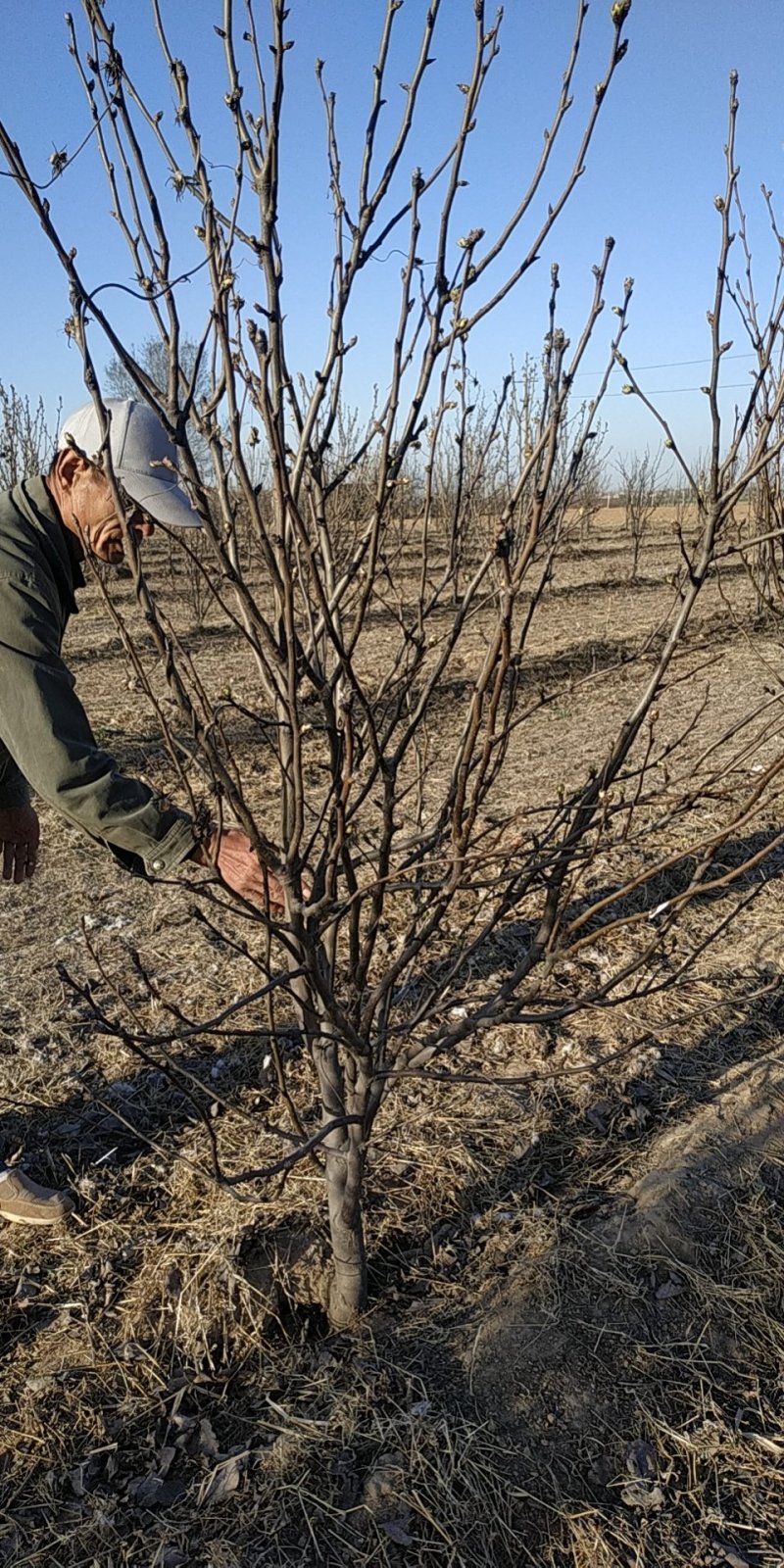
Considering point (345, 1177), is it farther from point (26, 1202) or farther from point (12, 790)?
point (12, 790)

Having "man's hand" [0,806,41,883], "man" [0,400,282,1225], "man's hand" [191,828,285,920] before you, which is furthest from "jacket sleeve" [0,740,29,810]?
"man's hand" [191,828,285,920]

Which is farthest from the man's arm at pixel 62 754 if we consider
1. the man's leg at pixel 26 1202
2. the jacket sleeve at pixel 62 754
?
the man's leg at pixel 26 1202

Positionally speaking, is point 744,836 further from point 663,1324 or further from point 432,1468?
point 432,1468

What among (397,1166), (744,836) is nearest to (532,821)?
(744,836)

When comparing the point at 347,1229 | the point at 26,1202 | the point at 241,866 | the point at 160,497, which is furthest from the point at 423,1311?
the point at 160,497

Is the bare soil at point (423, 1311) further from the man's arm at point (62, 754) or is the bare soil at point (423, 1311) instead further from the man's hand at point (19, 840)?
the man's hand at point (19, 840)

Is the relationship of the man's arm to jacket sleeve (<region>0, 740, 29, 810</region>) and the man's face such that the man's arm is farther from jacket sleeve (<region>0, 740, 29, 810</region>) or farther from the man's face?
jacket sleeve (<region>0, 740, 29, 810</region>)

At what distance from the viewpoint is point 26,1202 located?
2.38 metres

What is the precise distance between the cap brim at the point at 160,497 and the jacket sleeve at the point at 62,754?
351mm

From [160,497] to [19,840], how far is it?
126 centimetres

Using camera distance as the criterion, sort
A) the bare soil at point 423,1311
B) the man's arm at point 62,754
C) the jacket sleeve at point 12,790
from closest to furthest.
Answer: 1. the bare soil at point 423,1311
2. the man's arm at point 62,754
3. the jacket sleeve at point 12,790

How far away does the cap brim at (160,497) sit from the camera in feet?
6.20

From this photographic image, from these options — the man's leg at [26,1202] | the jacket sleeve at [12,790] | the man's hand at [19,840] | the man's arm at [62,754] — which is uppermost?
the man's arm at [62,754]

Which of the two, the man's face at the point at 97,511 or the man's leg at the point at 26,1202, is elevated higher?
the man's face at the point at 97,511
